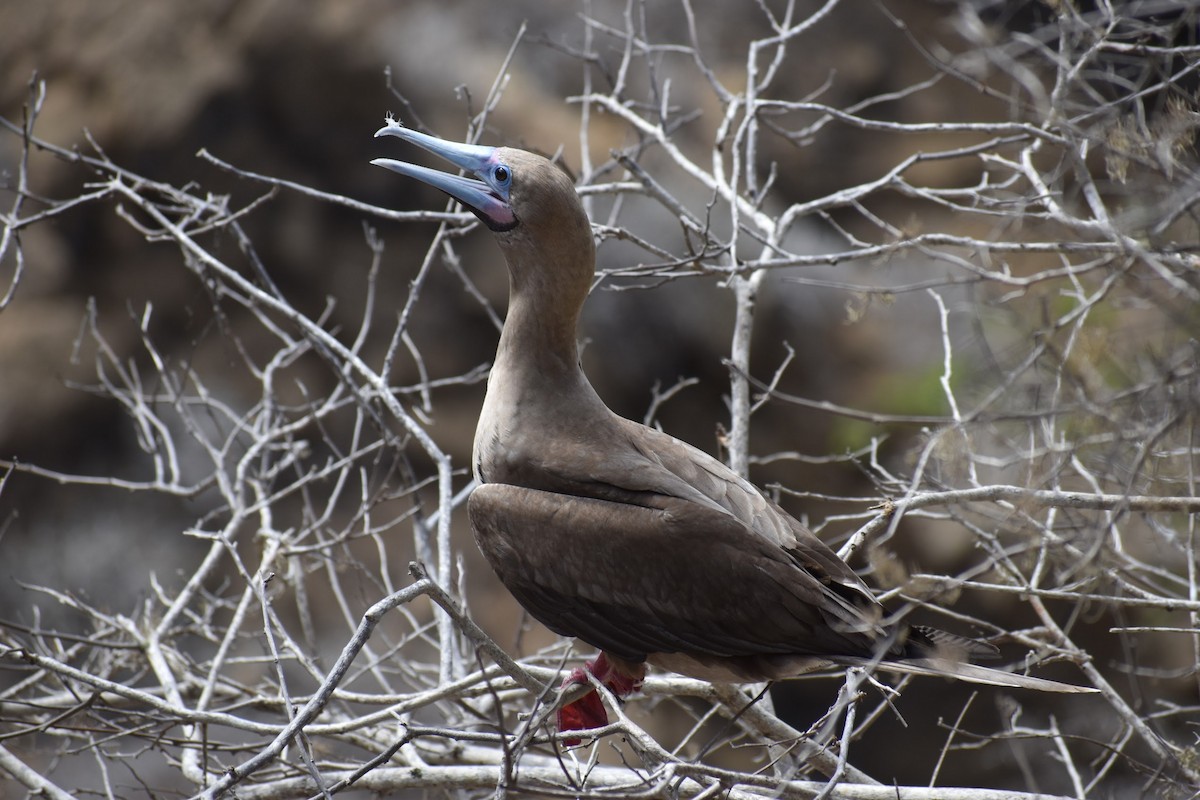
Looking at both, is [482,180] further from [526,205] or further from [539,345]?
[539,345]

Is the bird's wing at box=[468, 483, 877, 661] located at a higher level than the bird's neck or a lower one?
lower

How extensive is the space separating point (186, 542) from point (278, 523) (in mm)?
720

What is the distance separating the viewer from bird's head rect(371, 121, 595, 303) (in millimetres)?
2828

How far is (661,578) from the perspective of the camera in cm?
267

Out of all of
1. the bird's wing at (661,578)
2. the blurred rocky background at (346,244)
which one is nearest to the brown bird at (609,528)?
the bird's wing at (661,578)

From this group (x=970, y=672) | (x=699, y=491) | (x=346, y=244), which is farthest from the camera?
(x=346, y=244)

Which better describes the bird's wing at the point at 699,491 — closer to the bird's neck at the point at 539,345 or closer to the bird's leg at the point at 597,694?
the bird's neck at the point at 539,345

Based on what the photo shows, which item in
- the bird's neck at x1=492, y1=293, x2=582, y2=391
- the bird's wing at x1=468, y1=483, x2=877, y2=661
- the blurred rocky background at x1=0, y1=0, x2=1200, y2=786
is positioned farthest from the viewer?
the blurred rocky background at x1=0, y1=0, x2=1200, y2=786

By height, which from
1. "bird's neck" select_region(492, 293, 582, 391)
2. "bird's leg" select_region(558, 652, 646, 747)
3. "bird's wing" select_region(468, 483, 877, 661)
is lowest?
"bird's leg" select_region(558, 652, 646, 747)

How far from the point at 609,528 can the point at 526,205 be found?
84 centimetres

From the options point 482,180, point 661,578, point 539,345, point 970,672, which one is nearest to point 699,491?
point 661,578

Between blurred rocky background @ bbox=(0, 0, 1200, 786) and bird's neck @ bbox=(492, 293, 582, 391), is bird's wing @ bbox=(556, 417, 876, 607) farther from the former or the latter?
blurred rocky background @ bbox=(0, 0, 1200, 786)

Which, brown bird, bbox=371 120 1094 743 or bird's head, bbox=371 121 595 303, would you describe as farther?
bird's head, bbox=371 121 595 303

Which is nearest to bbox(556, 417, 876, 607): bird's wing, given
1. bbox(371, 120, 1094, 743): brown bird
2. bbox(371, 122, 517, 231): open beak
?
bbox(371, 120, 1094, 743): brown bird
